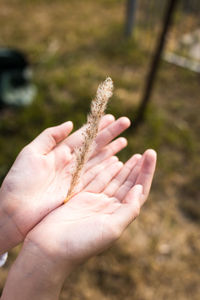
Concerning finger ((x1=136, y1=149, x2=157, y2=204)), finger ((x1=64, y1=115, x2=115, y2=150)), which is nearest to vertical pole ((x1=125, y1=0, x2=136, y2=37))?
finger ((x1=64, y1=115, x2=115, y2=150))

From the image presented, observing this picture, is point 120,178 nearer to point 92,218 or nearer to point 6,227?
point 92,218

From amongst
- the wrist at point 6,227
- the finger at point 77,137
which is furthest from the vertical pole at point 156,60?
the wrist at point 6,227

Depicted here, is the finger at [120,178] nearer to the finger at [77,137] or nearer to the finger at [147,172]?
the finger at [147,172]

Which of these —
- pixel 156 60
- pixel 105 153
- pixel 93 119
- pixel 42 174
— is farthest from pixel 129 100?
pixel 93 119

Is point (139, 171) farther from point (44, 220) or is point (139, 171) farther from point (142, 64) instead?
point (142, 64)

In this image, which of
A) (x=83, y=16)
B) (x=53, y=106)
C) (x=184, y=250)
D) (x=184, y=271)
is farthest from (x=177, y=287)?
(x=83, y=16)
